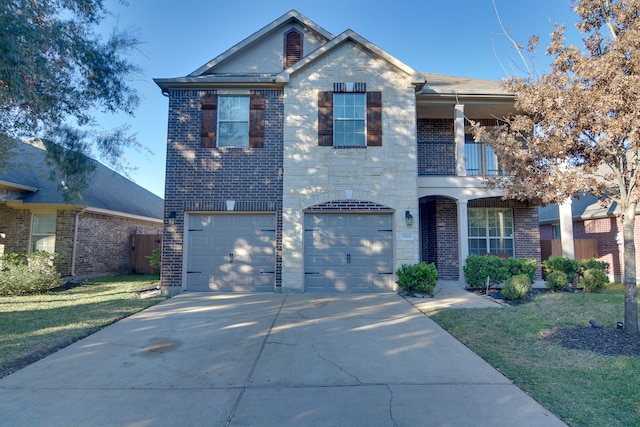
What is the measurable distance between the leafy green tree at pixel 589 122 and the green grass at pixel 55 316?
27.2 feet

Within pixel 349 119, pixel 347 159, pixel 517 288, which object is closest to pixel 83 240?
pixel 347 159

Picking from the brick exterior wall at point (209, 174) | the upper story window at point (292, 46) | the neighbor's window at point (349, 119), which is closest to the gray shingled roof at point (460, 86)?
the neighbor's window at point (349, 119)

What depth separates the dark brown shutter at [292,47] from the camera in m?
12.4

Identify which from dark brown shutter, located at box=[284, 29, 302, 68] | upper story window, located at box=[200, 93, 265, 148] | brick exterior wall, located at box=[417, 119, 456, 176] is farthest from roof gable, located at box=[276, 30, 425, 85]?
brick exterior wall, located at box=[417, 119, 456, 176]

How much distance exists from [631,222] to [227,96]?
32.6 feet

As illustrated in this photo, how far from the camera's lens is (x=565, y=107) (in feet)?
19.5

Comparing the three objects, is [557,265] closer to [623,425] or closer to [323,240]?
[323,240]

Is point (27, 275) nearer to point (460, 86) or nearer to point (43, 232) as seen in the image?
point (43, 232)

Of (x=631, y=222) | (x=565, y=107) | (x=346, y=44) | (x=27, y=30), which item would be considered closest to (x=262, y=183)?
(x=346, y=44)

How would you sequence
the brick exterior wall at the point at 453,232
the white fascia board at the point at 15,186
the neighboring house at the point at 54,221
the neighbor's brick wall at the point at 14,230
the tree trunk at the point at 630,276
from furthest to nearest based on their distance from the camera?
the neighbor's brick wall at the point at 14,230
the neighboring house at the point at 54,221
the brick exterior wall at the point at 453,232
the white fascia board at the point at 15,186
the tree trunk at the point at 630,276

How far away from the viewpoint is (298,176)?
1052 centimetres

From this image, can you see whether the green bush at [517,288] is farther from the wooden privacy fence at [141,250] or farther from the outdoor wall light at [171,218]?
the wooden privacy fence at [141,250]

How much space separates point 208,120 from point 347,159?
4240 mm

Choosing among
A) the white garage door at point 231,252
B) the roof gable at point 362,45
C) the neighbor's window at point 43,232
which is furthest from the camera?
the neighbor's window at point 43,232
